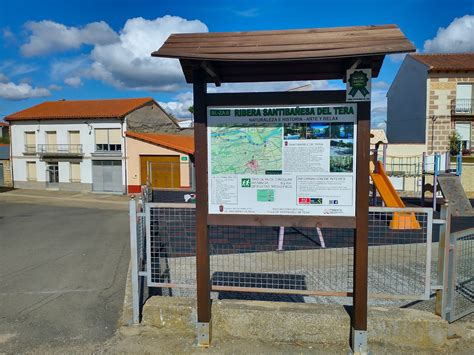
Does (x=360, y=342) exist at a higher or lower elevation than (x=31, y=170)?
lower

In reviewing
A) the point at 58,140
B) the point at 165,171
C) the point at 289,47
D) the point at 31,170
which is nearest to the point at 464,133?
the point at 165,171

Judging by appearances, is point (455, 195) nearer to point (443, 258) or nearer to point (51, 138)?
point (443, 258)

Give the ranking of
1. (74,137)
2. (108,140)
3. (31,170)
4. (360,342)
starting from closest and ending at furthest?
1. (360,342)
2. (108,140)
3. (74,137)
4. (31,170)

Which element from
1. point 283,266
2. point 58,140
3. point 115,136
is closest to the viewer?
point 283,266

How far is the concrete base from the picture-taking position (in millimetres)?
3449

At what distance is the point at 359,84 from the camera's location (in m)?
3.26

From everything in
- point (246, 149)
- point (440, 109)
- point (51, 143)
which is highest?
point (440, 109)

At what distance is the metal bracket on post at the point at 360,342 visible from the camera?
3.37 m

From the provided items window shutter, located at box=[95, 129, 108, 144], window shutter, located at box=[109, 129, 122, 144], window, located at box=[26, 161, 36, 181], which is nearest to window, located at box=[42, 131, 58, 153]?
window, located at box=[26, 161, 36, 181]

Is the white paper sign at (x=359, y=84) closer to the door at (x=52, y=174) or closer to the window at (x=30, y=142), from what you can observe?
the door at (x=52, y=174)

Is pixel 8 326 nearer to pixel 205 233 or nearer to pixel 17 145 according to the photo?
pixel 205 233

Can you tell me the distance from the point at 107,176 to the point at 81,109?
6503mm

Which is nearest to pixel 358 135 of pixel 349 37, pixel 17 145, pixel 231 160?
pixel 349 37

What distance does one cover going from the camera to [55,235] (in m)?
10.0
